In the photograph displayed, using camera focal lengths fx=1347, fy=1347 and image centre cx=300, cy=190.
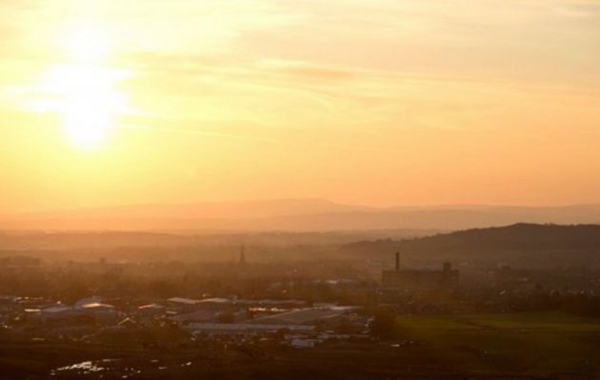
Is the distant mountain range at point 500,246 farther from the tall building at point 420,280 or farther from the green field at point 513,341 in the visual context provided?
the green field at point 513,341

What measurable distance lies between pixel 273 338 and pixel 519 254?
191ft

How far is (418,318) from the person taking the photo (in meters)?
36.5

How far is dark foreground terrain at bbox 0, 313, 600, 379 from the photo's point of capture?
24891 millimetres

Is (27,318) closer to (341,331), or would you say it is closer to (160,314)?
(160,314)

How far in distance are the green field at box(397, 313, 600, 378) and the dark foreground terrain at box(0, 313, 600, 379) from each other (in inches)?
0.9

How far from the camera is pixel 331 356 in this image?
89.7 ft

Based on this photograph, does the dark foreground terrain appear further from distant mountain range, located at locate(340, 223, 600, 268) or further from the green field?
distant mountain range, located at locate(340, 223, 600, 268)

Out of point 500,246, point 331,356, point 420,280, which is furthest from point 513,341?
point 500,246

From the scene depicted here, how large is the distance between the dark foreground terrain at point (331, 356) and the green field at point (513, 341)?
2 centimetres

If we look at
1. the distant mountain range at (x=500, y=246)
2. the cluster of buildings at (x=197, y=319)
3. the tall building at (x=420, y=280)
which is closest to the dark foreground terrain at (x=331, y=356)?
the cluster of buildings at (x=197, y=319)

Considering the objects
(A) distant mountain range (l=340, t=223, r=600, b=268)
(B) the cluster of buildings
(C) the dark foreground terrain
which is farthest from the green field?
A: (A) distant mountain range (l=340, t=223, r=600, b=268)

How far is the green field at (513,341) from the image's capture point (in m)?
26.6

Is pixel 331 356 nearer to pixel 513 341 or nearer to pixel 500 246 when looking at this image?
pixel 513 341

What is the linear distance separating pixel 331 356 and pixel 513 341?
17.3 feet
